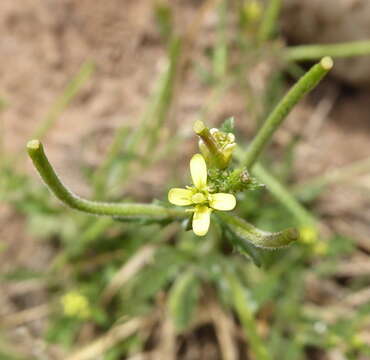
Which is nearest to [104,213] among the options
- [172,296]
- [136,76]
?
[172,296]

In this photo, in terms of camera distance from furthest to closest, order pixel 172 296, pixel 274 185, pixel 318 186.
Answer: pixel 318 186
pixel 172 296
pixel 274 185

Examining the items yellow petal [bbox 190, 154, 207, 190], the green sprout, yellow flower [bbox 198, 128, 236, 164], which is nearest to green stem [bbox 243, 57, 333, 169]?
the green sprout

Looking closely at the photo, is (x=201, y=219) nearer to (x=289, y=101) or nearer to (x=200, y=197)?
(x=200, y=197)

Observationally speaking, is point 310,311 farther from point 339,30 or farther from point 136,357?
point 339,30

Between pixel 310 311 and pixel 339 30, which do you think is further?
pixel 339 30

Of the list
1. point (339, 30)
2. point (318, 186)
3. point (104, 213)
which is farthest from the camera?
point (339, 30)

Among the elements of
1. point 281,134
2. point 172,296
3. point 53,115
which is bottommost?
point 172,296

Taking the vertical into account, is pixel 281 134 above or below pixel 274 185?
above

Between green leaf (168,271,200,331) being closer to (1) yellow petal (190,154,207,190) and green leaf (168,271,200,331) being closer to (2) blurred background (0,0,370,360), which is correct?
(2) blurred background (0,0,370,360)
